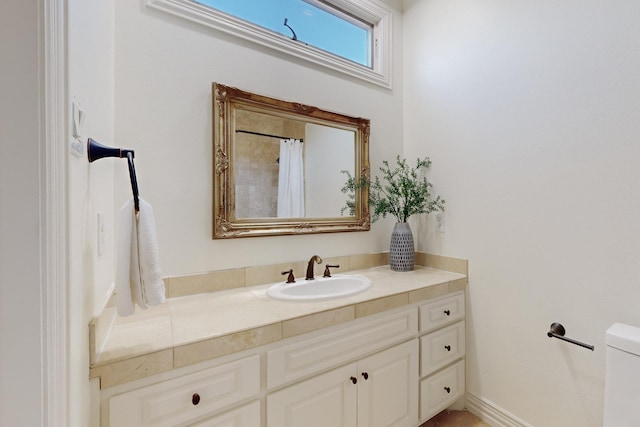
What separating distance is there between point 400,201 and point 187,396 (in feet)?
5.30

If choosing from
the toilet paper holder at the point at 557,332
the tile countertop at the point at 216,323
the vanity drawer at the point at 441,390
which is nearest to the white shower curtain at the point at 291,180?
the tile countertop at the point at 216,323

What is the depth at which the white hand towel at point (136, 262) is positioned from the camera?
0.84 metres

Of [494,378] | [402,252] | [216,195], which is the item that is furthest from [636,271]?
[216,195]

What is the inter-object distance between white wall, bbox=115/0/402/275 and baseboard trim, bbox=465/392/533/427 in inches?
55.1

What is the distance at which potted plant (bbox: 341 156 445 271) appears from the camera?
189cm

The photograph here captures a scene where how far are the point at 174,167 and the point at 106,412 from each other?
0.94m

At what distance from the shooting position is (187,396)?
899 mm

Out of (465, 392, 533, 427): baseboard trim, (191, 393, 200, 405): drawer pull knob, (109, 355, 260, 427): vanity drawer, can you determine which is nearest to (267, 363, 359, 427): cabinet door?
(109, 355, 260, 427): vanity drawer

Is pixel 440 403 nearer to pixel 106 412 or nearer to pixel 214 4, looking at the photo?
pixel 106 412

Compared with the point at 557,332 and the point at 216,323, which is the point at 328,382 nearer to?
the point at 216,323

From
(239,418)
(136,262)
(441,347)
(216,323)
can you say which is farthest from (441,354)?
(136,262)

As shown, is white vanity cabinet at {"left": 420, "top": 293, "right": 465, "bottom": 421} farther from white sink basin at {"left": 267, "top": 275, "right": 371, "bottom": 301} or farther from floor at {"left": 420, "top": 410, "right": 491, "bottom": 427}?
white sink basin at {"left": 267, "top": 275, "right": 371, "bottom": 301}

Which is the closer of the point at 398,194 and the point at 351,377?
the point at 351,377

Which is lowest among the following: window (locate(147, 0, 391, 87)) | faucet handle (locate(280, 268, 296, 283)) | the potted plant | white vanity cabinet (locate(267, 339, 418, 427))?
white vanity cabinet (locate(267, 339, 418, 427))
